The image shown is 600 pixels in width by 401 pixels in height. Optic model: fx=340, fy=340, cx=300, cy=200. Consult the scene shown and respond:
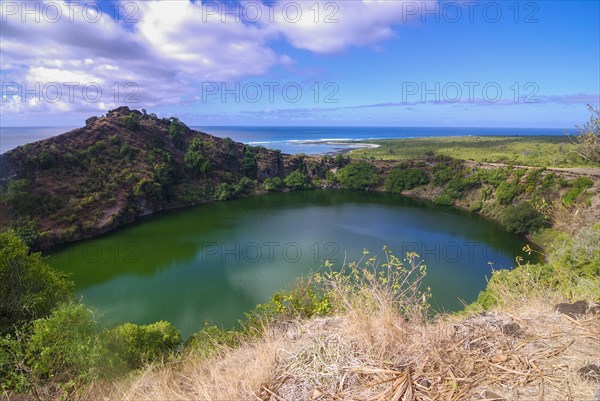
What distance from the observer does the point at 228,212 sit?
134ft

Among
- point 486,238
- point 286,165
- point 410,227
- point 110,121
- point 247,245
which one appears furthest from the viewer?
point 286,165

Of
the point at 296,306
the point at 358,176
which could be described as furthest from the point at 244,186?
the point at 296,306

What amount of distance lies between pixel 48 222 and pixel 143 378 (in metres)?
32.0

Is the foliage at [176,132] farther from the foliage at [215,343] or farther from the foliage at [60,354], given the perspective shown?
the foliage at [60,354]

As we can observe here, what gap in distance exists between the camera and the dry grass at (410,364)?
316cm

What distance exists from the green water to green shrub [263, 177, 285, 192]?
956cm

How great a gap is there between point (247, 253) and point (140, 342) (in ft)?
47.9

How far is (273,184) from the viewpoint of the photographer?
5362 cm

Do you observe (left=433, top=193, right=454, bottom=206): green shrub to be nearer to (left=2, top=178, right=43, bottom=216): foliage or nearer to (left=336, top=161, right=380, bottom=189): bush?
(left=336, top=161, right=380, bottom=189): bush

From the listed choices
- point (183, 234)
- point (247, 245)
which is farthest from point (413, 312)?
point (183, 234)

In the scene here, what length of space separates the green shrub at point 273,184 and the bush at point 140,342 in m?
41.1

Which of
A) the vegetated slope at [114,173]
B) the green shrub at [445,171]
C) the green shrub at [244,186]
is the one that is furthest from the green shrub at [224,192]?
the green shrub at [445,171]

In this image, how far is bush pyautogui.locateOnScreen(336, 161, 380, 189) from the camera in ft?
180

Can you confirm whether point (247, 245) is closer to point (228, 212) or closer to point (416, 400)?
point (228, 212)
